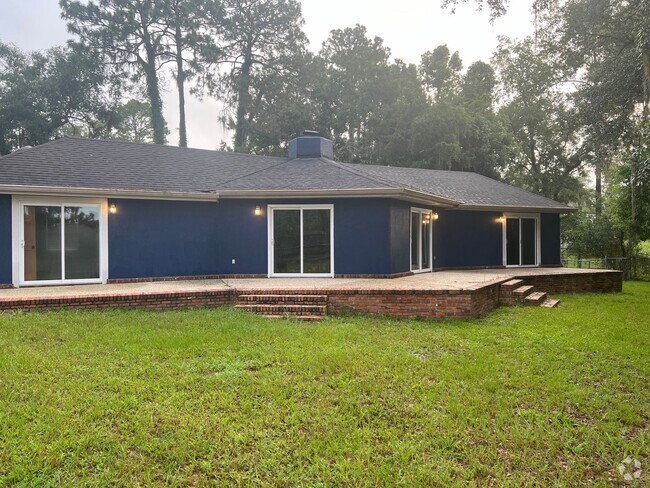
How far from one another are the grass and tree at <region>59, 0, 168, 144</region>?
21.5m

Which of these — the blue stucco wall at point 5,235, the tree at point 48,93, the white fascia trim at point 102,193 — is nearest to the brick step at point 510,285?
the white fascia trim at point 102,193

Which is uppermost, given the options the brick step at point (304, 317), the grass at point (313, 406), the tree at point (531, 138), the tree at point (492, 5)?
the tree at point (531, 138)

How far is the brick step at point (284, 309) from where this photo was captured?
7641mm

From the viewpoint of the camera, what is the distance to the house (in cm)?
920

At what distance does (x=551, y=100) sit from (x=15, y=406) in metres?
23.7

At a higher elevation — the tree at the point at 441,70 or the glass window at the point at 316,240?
the tree at the point at 441,70

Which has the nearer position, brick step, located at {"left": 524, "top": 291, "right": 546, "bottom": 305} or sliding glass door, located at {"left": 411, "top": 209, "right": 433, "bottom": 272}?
brick step, located at {"left": 524, "top": 291, "right": 546, "bottom": 305}

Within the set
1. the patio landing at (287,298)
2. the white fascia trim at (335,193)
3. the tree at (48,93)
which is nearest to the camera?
the patio landing at (287,298)

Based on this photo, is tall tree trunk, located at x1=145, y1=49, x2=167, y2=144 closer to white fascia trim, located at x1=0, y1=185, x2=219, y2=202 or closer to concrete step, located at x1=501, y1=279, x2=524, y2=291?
white fascia trim, located at x1=0, y1=185, x2=219, y2=202

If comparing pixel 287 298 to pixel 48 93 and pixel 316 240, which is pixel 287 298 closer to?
pixel 316 240

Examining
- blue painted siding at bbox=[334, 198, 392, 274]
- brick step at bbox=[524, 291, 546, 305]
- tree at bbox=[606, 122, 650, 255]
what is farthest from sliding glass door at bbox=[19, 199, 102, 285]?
tree at bbox=[606, 122, 650, 255]

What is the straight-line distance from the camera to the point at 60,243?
30.6 ft

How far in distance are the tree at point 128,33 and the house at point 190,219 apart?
1444cm

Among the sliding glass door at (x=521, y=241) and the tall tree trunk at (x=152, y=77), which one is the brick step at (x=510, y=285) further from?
the tall tree trunk at (x=152, y=77)
